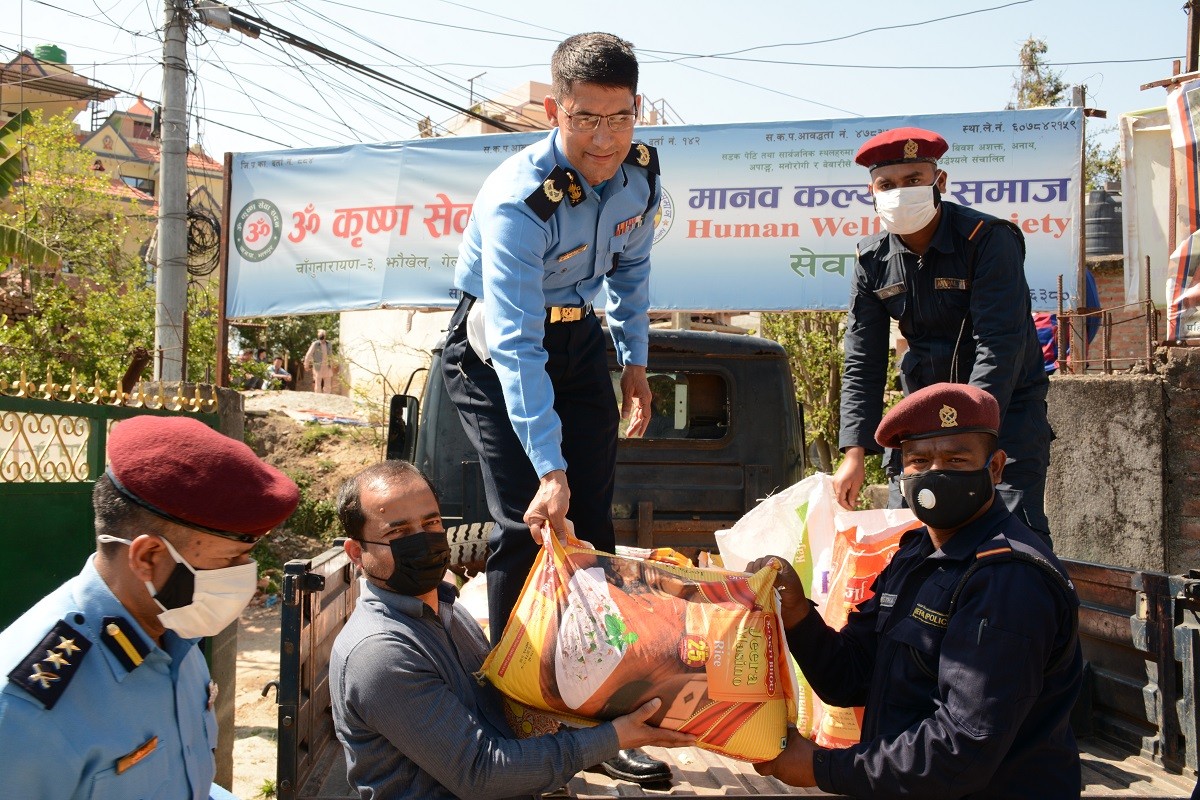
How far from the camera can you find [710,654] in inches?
82.7

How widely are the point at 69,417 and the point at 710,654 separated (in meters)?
3.66

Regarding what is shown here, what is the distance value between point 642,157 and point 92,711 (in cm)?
200

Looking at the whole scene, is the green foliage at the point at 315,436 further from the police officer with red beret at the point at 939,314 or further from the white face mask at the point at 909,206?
the white face mask at the point at 909,206

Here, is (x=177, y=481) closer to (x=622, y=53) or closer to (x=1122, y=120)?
(x=622, y=53)

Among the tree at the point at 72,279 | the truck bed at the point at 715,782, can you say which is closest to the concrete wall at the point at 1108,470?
Result: the truck bed at the point at 715,782

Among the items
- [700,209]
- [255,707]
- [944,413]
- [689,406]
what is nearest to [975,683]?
[944,413]

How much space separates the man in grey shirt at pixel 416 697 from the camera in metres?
1.94

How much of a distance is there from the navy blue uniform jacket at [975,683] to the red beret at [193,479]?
126cm

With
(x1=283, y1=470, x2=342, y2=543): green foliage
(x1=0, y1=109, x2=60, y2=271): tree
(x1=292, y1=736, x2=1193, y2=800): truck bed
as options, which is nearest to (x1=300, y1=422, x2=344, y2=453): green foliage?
(x1=283, y1=470, x2=342, y2=543): green foliage

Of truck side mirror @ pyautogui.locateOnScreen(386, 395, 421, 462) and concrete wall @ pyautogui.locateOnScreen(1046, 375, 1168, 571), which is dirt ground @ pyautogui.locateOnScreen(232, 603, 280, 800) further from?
concrete wall @ pyautogui.locateOnScreen(1046, 375, 1168, 571)

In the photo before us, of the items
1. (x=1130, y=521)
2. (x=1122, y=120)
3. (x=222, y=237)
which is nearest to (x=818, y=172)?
(x=1122, y=120)

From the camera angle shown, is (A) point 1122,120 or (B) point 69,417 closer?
(B) point 69,417

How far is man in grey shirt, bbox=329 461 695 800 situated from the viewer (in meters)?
1.94

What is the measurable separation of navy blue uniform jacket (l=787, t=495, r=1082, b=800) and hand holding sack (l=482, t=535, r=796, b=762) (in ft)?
0.61
